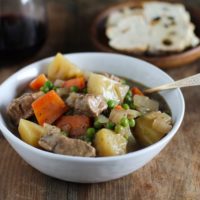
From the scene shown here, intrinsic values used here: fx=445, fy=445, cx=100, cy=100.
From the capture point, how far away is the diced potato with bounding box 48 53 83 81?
10.6ft

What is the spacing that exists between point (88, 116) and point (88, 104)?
104 mm

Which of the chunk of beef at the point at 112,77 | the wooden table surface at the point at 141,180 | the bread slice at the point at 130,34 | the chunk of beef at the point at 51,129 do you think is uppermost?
the chunk of beef at the point at 51,129

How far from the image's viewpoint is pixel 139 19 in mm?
4281

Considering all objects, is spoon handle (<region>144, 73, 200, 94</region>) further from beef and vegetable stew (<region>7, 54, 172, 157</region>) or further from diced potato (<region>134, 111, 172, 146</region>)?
diced potato (<region>134, 111, 172, 146</region>)

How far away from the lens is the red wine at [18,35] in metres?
3.77

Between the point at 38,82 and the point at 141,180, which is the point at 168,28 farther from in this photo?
the point at 141,180

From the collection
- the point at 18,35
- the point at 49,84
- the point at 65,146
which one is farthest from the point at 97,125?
the point at 18,35

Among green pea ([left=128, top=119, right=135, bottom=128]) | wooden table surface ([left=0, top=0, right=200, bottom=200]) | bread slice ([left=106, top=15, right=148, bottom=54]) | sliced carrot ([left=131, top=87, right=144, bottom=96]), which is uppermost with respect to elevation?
green pea ([left=128, top=119, right=135, bottom=128])

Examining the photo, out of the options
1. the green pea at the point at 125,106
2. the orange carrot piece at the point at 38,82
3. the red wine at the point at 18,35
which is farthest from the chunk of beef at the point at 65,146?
the red wine at the point at 18,35

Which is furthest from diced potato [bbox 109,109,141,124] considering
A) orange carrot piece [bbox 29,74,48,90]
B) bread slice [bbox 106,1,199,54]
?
bread slice [bbox 106,1,199,54]

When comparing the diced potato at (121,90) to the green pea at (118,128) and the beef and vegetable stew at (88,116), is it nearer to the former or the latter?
the beef and vegetable stew at (88,116)

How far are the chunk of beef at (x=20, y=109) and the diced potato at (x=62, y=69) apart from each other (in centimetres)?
39

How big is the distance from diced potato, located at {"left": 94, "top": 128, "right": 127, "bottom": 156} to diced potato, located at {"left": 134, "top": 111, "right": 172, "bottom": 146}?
6.4 inches

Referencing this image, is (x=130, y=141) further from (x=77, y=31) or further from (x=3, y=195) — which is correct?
(x=77, y=31)
